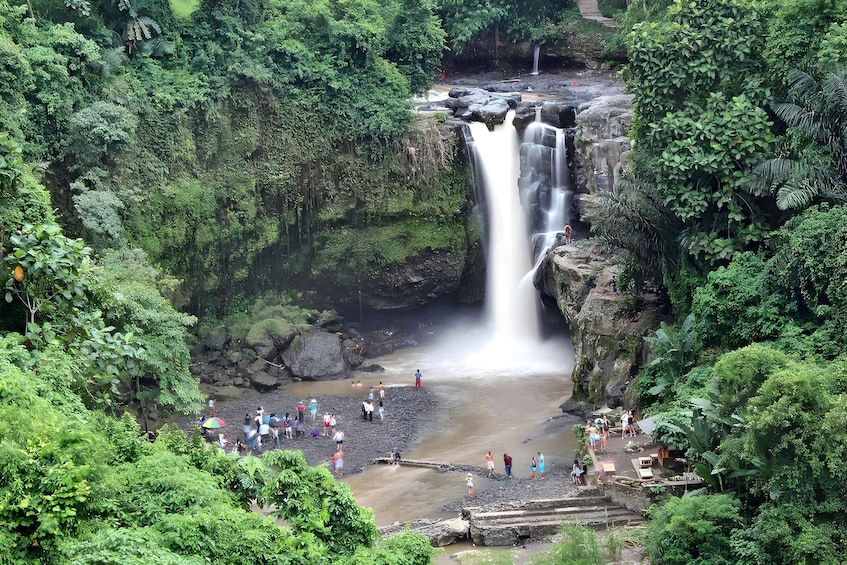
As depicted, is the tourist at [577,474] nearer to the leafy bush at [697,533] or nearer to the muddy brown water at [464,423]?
the muddy brown water at [464,423]

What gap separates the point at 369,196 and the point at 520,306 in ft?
21.3

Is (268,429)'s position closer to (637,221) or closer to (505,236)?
(637,221)

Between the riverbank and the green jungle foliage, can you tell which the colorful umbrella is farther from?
the green jungle foliage

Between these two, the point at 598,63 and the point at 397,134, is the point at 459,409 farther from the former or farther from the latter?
the point at 598,63

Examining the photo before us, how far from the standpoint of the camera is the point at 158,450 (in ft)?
46.6

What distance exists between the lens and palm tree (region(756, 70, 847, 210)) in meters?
21.5

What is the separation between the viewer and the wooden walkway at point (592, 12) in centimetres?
4303

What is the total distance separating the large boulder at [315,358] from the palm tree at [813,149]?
15.0 m

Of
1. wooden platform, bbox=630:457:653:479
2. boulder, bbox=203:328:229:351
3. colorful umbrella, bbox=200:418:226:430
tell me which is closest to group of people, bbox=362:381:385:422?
colorful umbrella, bbox=200:418:226:430

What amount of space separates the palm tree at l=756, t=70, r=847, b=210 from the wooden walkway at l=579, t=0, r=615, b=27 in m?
21.3

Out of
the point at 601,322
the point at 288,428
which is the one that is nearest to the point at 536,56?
the point at 601,322

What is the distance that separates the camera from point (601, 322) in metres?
27.1

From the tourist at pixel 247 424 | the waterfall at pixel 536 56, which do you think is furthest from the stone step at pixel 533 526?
the waterfall at pixel 536 56

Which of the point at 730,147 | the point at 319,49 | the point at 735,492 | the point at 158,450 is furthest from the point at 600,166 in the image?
the point at 158,450
